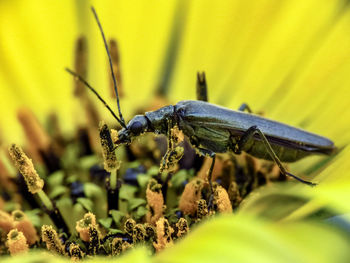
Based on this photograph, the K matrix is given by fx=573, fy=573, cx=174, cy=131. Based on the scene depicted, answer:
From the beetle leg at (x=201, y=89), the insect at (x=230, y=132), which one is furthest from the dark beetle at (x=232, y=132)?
the beetle leg at (x=201, y=89)

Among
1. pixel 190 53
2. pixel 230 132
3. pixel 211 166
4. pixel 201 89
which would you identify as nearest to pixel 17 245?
pixel 211 166

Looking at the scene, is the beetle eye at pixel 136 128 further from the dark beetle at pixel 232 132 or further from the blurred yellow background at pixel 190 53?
the blurred yellow background at pixel 190 53

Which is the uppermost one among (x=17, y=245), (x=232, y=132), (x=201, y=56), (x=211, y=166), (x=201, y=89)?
(x=201, y=56)

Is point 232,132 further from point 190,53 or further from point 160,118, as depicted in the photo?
point 190,53

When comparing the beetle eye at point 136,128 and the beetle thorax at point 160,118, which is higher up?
the beetle thorax at point 160,118

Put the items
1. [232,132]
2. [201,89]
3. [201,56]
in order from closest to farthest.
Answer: [232,132] < [201,89] < [201,56]

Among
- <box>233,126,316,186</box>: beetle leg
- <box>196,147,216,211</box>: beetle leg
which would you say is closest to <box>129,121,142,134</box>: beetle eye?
<box>196,147,216,211</box>: beetle leg

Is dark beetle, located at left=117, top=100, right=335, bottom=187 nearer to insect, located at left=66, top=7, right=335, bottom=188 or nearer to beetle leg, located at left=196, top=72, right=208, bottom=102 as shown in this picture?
insect, located at left=66, top=7, right=335, bottom=188

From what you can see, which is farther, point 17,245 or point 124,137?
point 124,137
